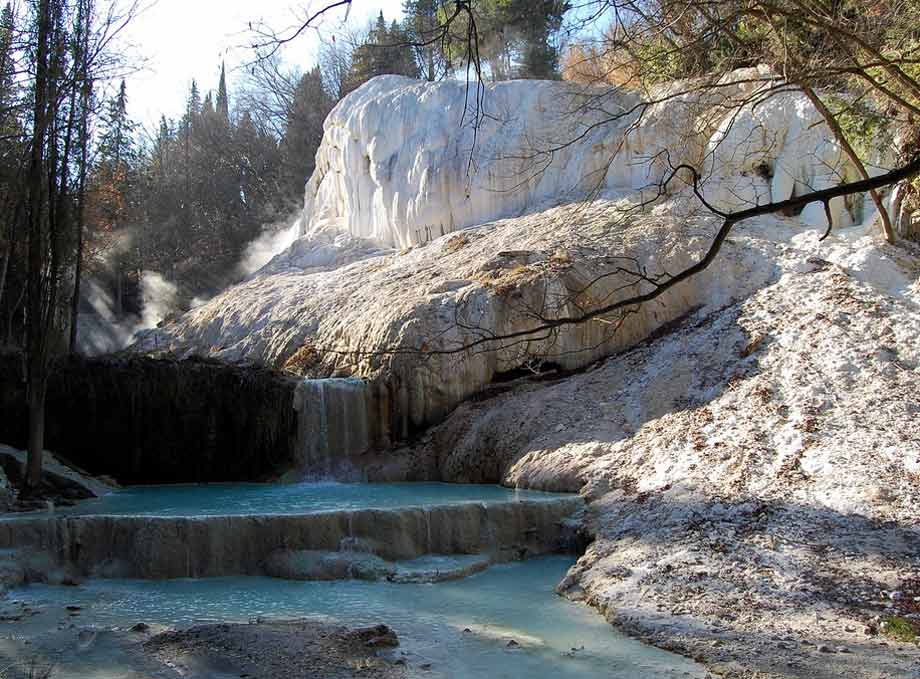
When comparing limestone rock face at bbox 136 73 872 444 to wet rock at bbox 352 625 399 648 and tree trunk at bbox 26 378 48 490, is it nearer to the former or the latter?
wet rock at bbox 352 625 399 648

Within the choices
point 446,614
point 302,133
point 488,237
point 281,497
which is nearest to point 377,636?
point 446,614

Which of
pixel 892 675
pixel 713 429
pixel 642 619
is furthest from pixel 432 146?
pixel 892 675

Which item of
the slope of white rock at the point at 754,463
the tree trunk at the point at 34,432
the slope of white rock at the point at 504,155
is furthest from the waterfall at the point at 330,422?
the slope of white rock at the point at 504,155

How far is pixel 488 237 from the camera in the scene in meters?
19.2

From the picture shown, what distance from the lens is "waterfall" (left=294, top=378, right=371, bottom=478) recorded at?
15.0 m

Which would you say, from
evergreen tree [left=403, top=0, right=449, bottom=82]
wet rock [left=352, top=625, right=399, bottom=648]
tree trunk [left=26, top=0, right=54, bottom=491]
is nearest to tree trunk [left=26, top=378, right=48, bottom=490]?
tree trunk [left=26, top=0, right=54, bottom=491]

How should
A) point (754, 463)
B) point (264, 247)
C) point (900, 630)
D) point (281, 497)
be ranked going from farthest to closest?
point (264, 247), point (281, 497), point (754, 463), point (900, 630)

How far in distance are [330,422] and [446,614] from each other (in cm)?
834

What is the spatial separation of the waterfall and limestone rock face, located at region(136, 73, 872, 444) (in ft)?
1.05

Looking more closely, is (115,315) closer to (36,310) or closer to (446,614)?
(36,310)

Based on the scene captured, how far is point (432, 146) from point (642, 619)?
17488mm

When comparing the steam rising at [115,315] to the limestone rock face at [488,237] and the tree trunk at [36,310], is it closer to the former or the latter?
the limestone rock face at [488,237]

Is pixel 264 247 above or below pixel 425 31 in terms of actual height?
above

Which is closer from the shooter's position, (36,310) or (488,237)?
(36,310)
